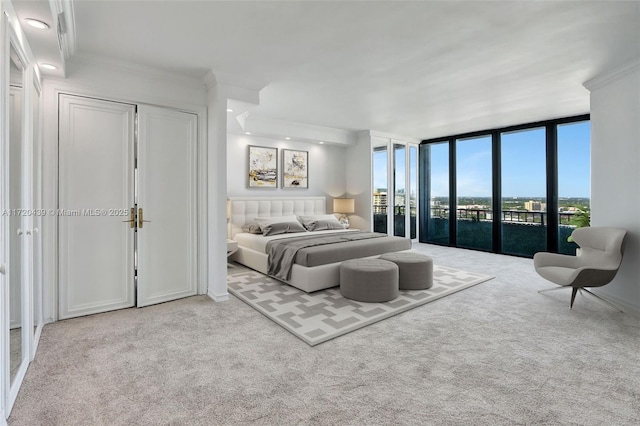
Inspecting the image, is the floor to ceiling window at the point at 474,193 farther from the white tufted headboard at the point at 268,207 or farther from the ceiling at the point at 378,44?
the white tufted headboard at the point at 268,207

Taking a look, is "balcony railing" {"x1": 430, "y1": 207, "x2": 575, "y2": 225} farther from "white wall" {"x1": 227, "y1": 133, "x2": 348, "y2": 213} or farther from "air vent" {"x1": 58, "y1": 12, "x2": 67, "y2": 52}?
"air vent" {"x1": 58, "y1": 12, "x2": 67, "y2": 52}

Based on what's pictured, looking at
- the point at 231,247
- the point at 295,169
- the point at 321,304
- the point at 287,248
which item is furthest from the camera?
the point at 295,169

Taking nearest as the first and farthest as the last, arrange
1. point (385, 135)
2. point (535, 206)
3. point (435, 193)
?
point (535, 206), point (385, 135), point (435, 193)

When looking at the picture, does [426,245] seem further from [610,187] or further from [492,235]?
[610,187]

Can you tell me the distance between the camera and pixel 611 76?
3.52 meters

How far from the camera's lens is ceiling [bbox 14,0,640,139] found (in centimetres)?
239

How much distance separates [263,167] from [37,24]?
4160mm

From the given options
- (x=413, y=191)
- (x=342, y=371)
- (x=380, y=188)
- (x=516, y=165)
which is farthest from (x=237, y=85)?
(x=516, y=165)

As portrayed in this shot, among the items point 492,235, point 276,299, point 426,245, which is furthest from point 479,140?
point 276,299

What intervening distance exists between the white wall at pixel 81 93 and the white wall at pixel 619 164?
4.75m

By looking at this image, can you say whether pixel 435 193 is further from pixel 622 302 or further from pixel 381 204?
pixel 622 302

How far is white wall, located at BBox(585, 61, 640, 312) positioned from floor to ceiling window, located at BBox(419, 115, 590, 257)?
1289mm

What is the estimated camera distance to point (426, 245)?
753 cm

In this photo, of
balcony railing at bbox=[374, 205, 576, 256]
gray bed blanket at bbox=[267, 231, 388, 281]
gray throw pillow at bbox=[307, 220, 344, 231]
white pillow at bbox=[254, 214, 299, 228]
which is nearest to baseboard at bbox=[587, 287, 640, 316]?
balcony railing at bbox=[374, 205, 576, 256]
